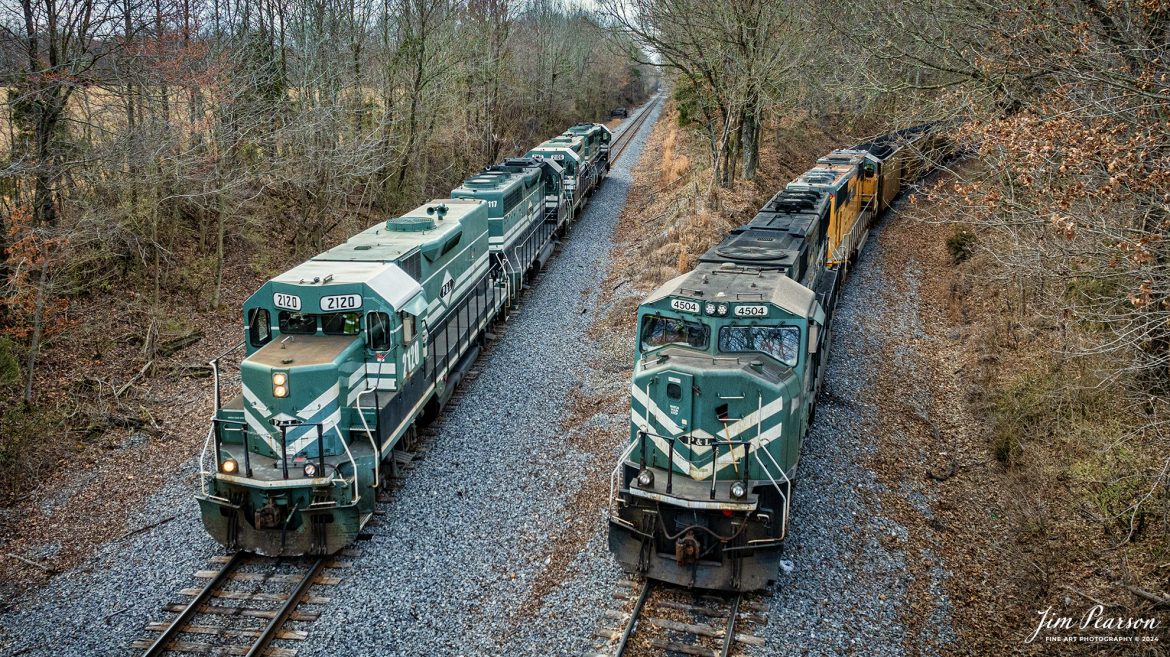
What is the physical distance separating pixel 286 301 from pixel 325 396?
153 centimetres

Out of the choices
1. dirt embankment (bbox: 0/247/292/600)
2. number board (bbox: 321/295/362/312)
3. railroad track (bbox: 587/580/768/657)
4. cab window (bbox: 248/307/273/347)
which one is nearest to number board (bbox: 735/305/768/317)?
railroad track (bbox: 587/580/768/657)

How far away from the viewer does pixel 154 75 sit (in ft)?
54.6

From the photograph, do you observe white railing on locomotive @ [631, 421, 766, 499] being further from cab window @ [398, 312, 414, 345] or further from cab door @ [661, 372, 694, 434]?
cab window @ [398, 312, 414, 345]

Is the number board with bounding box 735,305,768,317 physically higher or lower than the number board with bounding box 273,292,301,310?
higher

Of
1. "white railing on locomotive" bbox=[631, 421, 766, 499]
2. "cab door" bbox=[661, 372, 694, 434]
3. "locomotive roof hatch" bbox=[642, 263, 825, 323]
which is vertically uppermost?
"locomotive roof hatch" bbox=[642, 263, 825, 323]

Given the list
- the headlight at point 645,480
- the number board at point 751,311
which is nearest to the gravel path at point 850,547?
the headlight at point 645,480

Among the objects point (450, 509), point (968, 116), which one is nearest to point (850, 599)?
point (450, 509)

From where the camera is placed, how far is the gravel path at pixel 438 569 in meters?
8.74

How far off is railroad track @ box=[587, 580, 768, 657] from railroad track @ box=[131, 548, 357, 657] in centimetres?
337

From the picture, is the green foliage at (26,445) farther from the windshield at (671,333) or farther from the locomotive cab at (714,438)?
the windshield at (671,333)

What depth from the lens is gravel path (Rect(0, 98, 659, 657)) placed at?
8.74 metres

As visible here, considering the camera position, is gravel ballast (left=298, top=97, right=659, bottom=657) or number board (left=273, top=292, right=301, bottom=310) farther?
number board (left=273, top=292, right=301, bottom=310)

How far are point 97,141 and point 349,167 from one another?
21.5 feet

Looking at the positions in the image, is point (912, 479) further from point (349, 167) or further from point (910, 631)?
point (349, 167)
